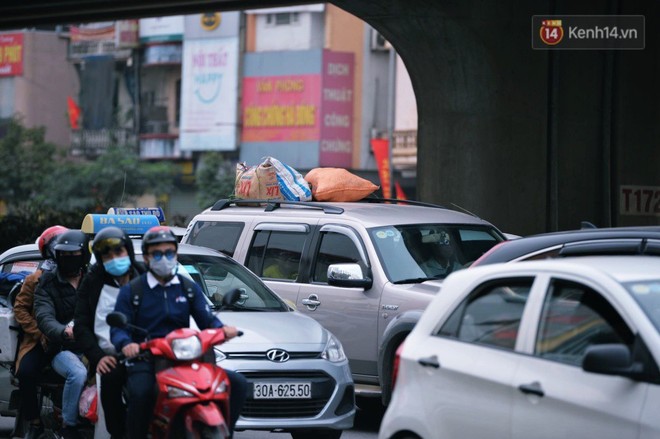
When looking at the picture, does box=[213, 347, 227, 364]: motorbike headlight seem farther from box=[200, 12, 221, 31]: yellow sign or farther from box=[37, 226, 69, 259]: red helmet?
box=[200, 12, 221, 31]: yellow sign

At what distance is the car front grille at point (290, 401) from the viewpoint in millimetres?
9062

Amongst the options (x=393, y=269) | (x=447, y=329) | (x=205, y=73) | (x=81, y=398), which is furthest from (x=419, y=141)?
(x=205, y=73)

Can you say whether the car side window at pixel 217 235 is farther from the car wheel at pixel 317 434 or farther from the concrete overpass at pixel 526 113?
the concrete overpass at pixel 526 113

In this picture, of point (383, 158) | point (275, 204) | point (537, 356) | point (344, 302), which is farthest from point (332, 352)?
point (383, 158)

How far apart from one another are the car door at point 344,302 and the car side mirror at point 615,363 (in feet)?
18.6

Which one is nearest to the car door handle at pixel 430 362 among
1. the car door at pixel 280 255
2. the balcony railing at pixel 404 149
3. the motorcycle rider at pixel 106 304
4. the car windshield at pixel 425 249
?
the motorcycle rider at pixel 106 304

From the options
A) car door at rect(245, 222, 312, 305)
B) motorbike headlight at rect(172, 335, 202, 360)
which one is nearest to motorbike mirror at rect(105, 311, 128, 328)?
motorbike headlight at rect(172, 335, 202, 360)

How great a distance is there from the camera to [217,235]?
1277 centimetres

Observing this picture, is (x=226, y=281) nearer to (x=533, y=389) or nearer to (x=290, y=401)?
(x=290, y=401)

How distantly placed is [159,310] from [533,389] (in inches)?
102

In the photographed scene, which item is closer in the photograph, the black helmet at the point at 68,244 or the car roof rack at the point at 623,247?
the car roof rack at the point at 623,247

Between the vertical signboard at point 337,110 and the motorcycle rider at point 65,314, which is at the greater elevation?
the vertical signboard at point 337,110

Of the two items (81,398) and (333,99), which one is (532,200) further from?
(333,99)

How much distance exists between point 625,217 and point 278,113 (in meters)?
45.1
